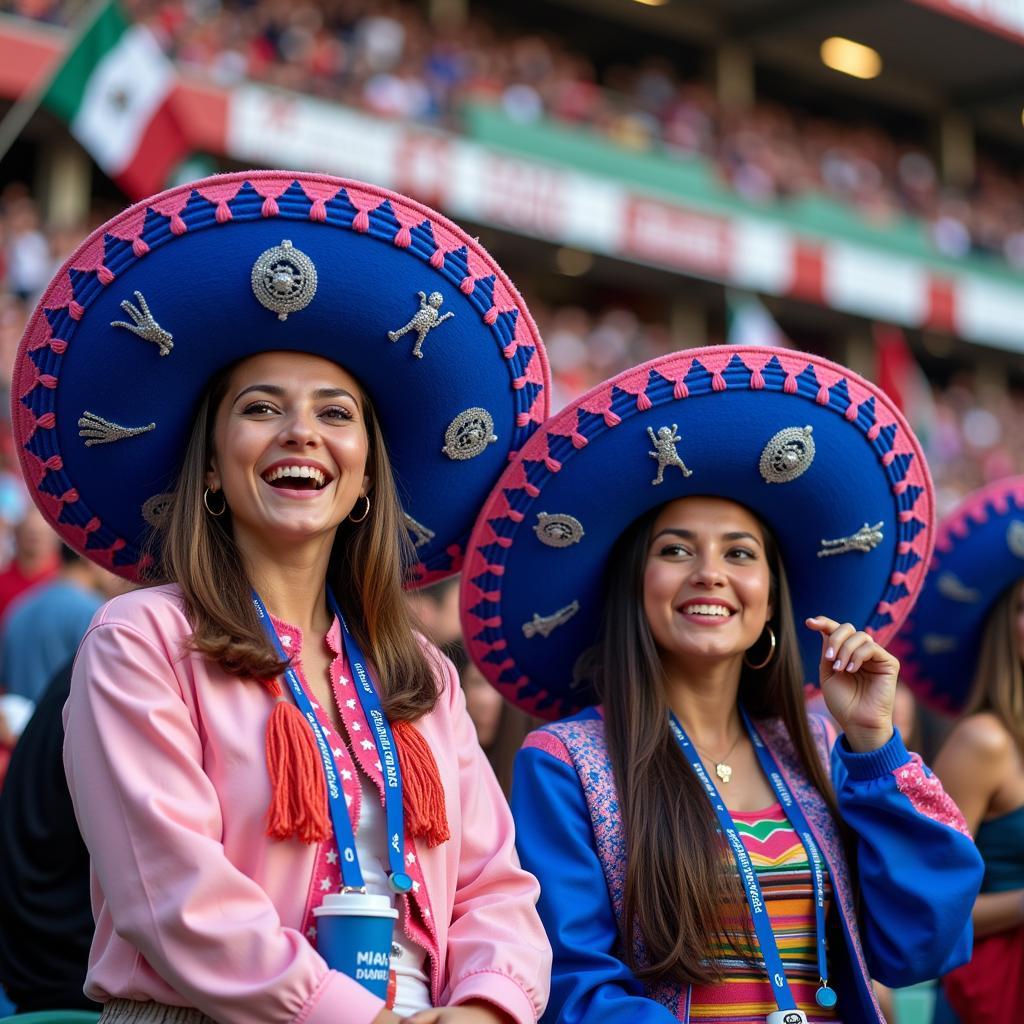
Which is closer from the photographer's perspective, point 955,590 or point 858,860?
point 858,860

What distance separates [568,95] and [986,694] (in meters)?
16.6

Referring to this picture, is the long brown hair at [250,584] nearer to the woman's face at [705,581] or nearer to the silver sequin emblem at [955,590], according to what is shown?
the woman's face at [705,581]

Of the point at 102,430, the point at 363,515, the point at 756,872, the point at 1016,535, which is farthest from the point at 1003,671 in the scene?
the point at 102,430

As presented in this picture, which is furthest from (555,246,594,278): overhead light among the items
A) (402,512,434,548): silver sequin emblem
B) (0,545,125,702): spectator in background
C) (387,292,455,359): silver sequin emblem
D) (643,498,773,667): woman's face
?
(387,292,455,359): silver sequin emblem

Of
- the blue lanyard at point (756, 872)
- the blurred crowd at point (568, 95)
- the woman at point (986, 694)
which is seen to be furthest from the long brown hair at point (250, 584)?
the blurred crowd at point (568, 95)

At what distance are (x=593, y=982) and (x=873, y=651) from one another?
818 millimetres

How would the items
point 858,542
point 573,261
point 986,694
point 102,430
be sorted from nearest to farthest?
point 102,430
point 858,542
point 986,694
point 573,261

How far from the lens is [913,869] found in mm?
2689

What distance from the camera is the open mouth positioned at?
7.80ft

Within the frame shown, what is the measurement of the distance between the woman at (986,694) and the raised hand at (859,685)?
839 mm

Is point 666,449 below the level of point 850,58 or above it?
below

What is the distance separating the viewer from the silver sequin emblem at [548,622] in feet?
9.84

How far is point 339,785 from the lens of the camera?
7.17 feet

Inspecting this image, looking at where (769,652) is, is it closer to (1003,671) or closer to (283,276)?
(1003,671)
